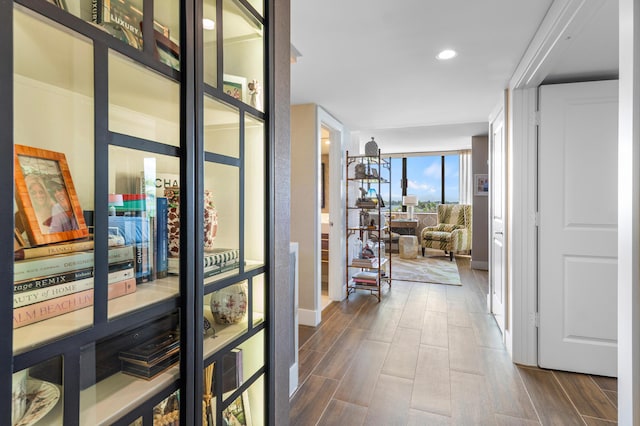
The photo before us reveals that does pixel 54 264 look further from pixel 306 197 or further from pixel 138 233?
pixel 306 197

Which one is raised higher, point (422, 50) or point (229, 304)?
point (422, 50)

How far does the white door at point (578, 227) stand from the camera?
2293mm

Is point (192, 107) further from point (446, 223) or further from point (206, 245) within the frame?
point (446, 223)

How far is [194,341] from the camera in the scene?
0.84 metres

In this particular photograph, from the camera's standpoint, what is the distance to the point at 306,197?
3.45m

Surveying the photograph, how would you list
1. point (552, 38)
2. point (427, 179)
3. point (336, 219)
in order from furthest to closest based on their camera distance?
point (427, 179) < point (336, 219) < point (552, 38)

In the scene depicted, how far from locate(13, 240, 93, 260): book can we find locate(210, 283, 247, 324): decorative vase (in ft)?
1.31

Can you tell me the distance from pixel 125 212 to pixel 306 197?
2.76 metres

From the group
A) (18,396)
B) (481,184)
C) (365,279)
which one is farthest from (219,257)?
(481,184)

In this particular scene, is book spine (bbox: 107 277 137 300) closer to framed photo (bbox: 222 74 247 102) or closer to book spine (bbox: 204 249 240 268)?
book spine (bbox: 204 249 240 268)

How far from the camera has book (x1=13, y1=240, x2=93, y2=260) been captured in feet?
1.71

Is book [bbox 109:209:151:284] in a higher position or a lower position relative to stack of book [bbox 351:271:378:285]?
higher

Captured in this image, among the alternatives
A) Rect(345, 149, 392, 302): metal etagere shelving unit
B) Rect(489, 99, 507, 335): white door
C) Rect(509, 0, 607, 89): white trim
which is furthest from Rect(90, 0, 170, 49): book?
Rect(345, 149, 392, 302): metal etagere shelving unit

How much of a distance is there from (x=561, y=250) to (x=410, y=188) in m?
6.55
